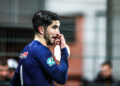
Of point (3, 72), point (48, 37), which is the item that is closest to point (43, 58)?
point (48, 37)

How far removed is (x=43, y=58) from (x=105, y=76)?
5306 millimetres

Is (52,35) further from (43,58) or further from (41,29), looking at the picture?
(43,58)

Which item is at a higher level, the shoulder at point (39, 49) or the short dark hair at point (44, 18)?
the short dark hair at point (44, 18)

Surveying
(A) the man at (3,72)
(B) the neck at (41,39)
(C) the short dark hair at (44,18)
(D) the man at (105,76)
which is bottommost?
(D) the man at (105,76)

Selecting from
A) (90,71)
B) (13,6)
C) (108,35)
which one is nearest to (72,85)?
(90,71)

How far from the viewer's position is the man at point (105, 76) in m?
8.77

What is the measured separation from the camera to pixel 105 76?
29.5ft

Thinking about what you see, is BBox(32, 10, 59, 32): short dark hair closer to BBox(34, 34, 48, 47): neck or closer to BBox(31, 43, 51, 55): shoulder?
BBox(34, 34, 48, 47): neck

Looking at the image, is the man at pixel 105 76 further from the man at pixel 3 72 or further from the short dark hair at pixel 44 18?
the short dark hair at pixel 44 18

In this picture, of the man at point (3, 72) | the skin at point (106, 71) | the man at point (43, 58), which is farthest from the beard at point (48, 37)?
the skin at point (106, 71)

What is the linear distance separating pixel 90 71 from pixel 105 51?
733 millimetres

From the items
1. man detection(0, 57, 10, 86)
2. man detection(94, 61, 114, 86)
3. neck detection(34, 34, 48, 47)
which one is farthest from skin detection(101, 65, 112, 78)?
neck detection(34, 34, 48, 47)

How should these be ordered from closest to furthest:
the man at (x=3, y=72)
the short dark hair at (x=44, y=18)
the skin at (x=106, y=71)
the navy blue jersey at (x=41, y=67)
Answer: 1. the navy blue jersey at (x=41, y=67)
2. the short dark hair at (x=44, y=18)
3. the man at (x=3, y=72)
4. the skin at (x=106, y=71)

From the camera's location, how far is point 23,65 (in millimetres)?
3943
